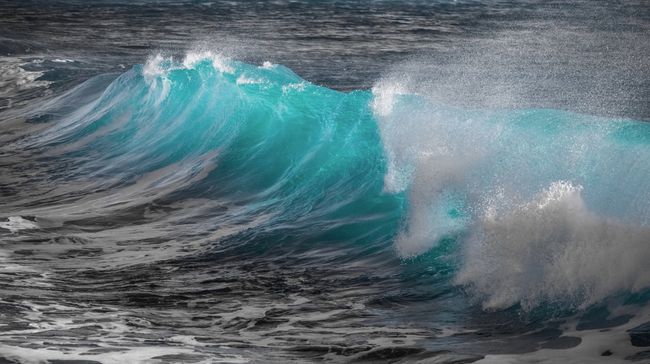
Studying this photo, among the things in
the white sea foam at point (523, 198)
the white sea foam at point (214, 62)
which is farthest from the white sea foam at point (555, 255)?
the white sea foam at point (214, 62)

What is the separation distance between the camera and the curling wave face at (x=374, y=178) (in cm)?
930

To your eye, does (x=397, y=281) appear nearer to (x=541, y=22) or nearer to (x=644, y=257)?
(x=644, y=257)

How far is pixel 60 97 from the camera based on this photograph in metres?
25.3

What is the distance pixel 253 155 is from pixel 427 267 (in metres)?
6.37

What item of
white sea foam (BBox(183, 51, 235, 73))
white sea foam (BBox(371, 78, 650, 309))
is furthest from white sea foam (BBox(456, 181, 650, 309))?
white sea foam (BBox(183, 51, 235, 73))

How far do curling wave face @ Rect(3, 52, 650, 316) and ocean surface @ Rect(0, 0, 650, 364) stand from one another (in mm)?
32

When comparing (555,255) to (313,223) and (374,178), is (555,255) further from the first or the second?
(374,178)

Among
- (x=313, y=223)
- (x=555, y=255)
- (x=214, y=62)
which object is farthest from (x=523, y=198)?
(x=214, y=62)

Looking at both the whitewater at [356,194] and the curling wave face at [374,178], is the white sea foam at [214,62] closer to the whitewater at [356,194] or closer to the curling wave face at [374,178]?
the curling wave face at [374,178]

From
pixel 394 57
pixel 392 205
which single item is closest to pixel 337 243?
pixel 392 205

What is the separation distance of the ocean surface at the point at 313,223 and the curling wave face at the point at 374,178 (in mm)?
32

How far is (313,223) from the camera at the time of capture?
13.0 metres

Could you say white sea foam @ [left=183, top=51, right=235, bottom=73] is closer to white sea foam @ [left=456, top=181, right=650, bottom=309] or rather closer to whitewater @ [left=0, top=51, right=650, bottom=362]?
whitewater @ [left=0, top=51, right=650, bottom=362]

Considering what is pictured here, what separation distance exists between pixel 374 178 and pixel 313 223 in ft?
3.87
